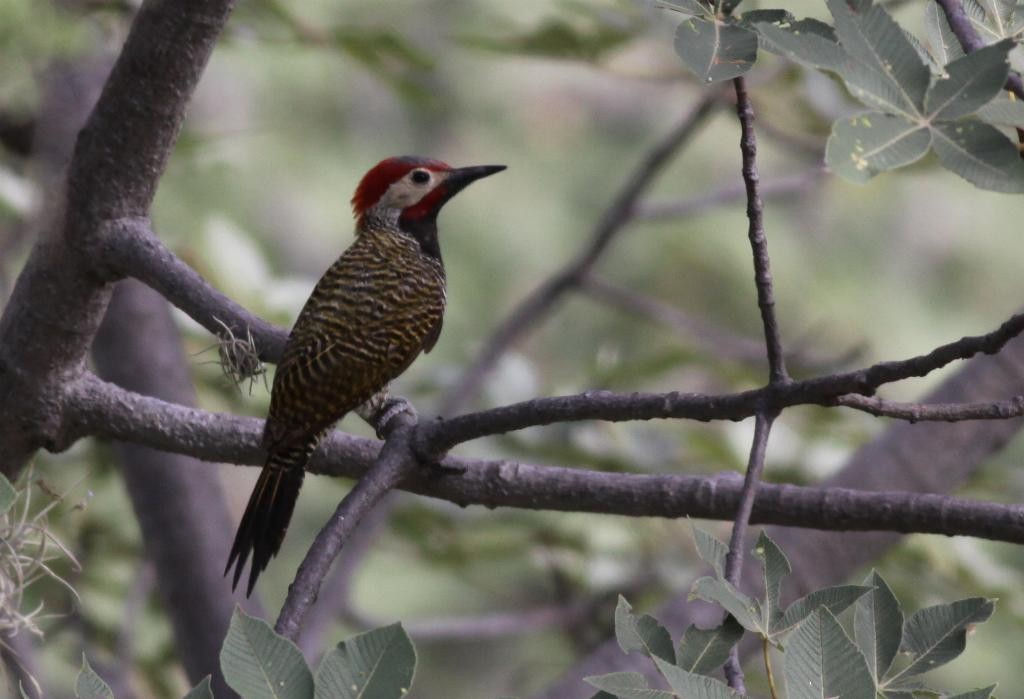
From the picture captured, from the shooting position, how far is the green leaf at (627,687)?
3.65ft

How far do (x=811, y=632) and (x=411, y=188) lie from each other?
210 cm

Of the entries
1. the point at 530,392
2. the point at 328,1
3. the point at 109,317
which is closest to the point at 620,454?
the point at 530,392

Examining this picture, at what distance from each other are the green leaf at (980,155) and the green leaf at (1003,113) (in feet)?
0.26

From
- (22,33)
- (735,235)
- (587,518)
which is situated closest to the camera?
(22,33)

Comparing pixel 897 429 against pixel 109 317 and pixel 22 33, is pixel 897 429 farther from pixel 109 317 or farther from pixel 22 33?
pixel 22 33

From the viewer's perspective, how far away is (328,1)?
708 cm

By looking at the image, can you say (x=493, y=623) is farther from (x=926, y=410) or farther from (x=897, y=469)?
(x=926, y=410)

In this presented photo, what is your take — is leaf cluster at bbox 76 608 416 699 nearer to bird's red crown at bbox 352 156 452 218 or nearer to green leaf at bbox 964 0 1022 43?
green leaf at bbox 964 0 1022 43

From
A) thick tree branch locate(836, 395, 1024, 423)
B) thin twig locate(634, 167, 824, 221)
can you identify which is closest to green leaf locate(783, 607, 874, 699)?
thick tree branch locate(836, 395, 1024, 423)

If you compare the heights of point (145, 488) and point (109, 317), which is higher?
point (109, 317)

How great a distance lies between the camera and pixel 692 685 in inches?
42.8

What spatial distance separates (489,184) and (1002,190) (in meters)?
7.29

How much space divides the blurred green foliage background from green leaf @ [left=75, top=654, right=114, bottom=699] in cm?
63

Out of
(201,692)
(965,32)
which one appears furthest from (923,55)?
(201,692)
